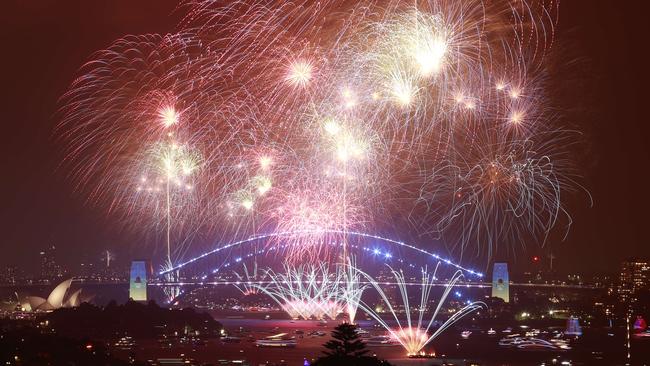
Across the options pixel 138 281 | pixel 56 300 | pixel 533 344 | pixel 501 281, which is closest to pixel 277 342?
pixel 533 344

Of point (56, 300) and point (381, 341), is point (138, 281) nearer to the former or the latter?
point (56, 300)

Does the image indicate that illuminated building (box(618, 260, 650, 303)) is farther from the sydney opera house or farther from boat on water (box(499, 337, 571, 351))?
the sydney opera house

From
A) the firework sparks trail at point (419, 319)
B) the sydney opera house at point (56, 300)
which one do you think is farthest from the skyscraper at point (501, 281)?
the sydney opera house at point (56, 300)

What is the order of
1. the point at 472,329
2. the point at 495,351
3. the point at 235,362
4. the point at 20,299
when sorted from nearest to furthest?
the point at 235,362
the point at 495,351
the point at 472,329
the point at 20,299

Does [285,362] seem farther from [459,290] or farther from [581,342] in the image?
[459,290]

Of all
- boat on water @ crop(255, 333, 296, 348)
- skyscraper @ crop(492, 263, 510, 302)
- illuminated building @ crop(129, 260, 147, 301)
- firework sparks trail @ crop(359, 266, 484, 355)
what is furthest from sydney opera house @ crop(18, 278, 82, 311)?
skyscraper @ crop(492, 263, 510, 302)

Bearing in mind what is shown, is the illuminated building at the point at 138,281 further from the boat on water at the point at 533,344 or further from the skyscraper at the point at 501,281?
the boat on water at the point at 533,344

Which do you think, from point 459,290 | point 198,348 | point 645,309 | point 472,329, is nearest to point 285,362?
point 198,348
